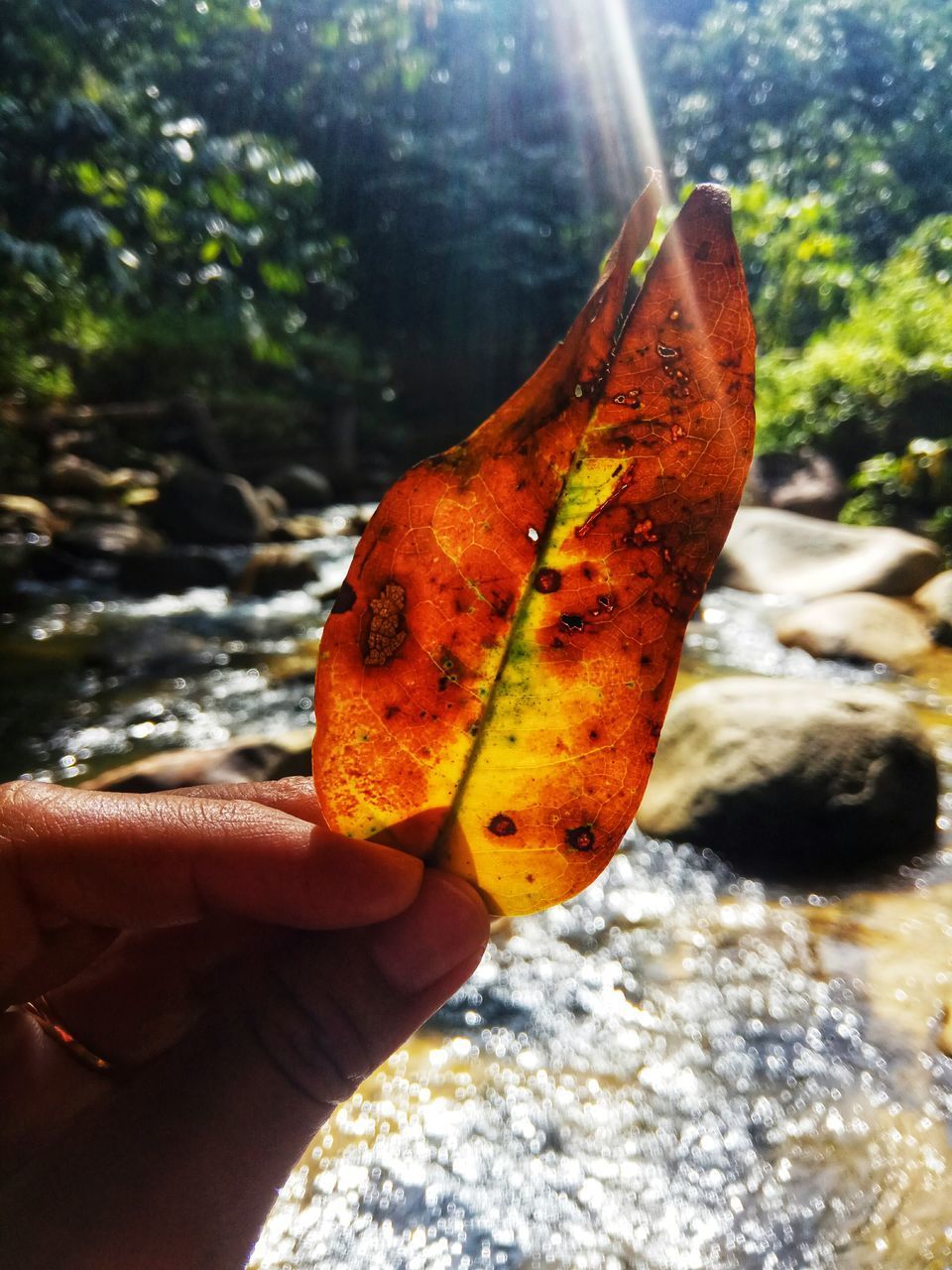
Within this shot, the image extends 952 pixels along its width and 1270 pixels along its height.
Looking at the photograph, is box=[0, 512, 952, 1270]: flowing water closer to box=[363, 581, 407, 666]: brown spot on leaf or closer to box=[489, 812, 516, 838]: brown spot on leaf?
box=[489, 812, 516, 838]: brown spot on leaf

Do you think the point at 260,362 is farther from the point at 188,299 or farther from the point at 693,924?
the point at 693,924

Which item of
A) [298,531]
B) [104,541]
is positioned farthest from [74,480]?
[298,531]

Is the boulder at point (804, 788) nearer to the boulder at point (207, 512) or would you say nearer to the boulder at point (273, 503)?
the boulder at point (207, 512)

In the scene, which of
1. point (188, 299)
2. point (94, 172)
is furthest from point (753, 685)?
point (188, 299)

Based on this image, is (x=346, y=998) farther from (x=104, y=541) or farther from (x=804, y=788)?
(x=104, y=541)

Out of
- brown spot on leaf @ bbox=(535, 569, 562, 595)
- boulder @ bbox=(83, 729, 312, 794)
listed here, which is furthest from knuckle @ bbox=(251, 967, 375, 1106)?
boulder @ bbox=(83, 729, 312, 794)

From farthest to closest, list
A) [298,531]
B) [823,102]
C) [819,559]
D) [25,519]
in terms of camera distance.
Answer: [823,102] → [298,531] → [25,519] → [819,559]

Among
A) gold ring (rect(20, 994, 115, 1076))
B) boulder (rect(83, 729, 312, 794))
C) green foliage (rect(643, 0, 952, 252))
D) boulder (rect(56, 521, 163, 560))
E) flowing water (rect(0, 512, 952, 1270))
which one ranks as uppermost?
green foliage (rect(643, 0, 952, 252))
